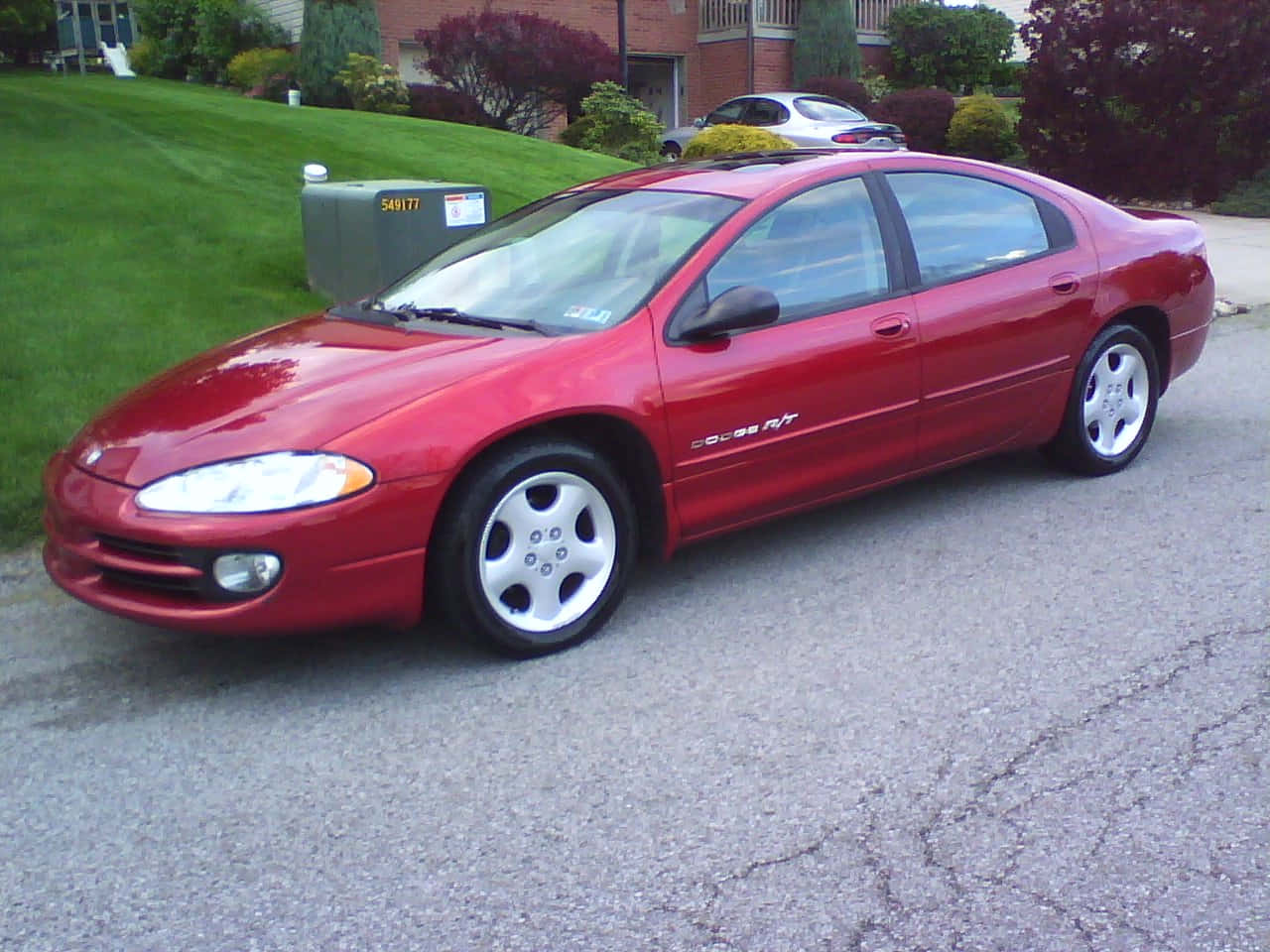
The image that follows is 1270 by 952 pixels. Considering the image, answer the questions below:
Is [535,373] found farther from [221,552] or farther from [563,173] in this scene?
[563,173]

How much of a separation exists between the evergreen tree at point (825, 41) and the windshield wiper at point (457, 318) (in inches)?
969

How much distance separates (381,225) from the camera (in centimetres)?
823

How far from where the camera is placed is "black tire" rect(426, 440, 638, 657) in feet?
13.7

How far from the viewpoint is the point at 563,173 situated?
1380 centimetres

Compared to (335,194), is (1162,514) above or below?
below

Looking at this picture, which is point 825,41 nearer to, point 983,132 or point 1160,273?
point 983,132

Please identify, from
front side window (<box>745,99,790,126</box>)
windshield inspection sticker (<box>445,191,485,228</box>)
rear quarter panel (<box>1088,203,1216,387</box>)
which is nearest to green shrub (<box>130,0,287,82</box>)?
front side window (<box>745,99,790,126</box>)

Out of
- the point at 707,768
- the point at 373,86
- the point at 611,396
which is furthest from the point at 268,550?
the point at 373,86

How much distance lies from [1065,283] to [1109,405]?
65 cm

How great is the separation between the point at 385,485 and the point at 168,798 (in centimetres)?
102

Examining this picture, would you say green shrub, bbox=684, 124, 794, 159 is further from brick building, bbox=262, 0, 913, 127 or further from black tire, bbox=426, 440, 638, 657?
brick building, bbox=262, 0, 913, 127

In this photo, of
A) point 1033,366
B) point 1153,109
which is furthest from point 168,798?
point 1153,109

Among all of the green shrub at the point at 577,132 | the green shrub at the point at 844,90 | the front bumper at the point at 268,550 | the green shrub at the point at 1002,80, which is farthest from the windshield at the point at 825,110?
the front bumper at the point at 268,550

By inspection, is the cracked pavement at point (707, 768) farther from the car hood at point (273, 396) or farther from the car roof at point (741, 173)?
the car roof at point (741, 173)
